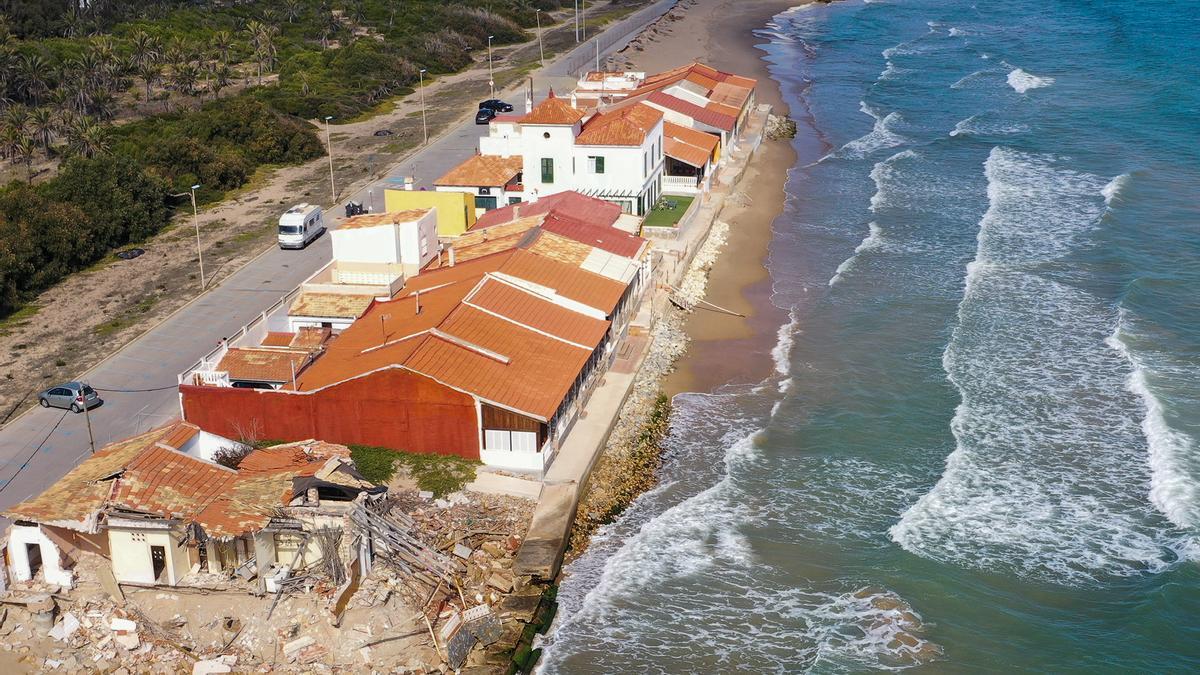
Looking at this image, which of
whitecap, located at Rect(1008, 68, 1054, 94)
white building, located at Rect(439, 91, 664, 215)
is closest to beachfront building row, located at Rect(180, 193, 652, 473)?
white building, located at Rect(439, 91, 664, 215)

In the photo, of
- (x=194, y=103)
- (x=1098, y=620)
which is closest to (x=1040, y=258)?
(x=1098, y=620)

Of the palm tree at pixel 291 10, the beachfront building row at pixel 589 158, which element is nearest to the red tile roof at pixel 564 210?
the beachfront building row at pixel 589 158

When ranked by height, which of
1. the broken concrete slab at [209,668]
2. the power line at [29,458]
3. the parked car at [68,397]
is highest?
the parked car at [68,397]

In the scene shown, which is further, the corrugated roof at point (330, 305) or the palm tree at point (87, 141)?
the palm tree at point (87, 141)

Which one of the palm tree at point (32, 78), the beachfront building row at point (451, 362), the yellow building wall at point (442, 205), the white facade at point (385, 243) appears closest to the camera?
the beachfront building row at point (451, 362)

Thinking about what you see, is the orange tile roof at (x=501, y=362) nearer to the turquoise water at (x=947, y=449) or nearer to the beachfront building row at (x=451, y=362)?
the beachfront building row at (x=451, y=362)

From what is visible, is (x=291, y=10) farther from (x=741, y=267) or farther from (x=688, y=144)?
(x=741, y=267)

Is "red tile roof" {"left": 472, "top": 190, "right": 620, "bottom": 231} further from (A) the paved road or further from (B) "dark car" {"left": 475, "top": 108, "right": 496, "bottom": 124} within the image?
(B) "dark car" {"left": 475, "top": 108, "right": 496, "bottom": 124}

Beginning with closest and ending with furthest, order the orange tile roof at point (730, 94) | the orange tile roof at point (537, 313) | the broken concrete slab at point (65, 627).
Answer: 1. the broken concrete slab at point (65, 627)
2. the orange tile roof at point (537, 313)
3. the orange tile roof at point (730, 94)
